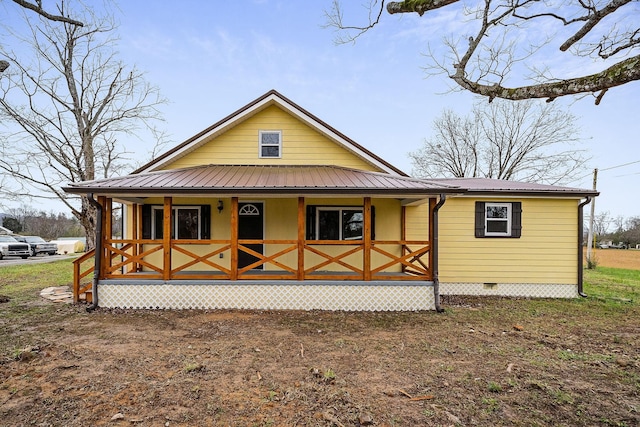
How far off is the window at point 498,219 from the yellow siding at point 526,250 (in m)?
0.14

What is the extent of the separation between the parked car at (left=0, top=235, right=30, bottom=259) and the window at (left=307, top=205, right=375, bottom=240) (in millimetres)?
22888

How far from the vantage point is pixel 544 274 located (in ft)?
32.5

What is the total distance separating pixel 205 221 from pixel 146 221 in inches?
70.4

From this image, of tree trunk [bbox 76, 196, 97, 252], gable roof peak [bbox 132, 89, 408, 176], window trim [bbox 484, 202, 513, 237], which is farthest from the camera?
tree trunk [bbox 76, 196, 97, 252]

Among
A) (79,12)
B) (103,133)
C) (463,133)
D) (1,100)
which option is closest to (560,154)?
(463,133)

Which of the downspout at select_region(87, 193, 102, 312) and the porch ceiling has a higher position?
the porch ceiling

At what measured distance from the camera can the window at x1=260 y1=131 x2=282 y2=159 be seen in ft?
33.2

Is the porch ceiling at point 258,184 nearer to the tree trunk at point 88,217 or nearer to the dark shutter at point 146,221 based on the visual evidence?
the dark shutter at point 146,221

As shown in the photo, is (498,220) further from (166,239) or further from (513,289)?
(166,239)

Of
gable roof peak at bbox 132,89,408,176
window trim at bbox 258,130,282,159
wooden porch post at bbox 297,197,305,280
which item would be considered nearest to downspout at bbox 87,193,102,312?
gable roof peak at bbox 132,89,408,176

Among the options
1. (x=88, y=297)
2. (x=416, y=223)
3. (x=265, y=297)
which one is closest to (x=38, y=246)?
(x=88, y=297)

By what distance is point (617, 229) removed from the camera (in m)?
46.2

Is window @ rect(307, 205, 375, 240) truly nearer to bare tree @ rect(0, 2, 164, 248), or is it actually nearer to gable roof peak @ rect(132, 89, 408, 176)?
gable roof peak @ rect(132, 89, 408, 176)

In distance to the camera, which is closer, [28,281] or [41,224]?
[28,281]
